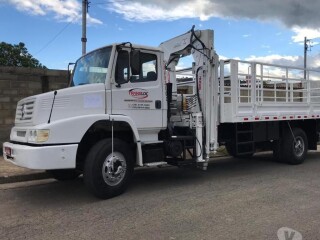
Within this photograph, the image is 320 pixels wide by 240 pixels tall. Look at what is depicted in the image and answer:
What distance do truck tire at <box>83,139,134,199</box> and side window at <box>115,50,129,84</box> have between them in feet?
3.67

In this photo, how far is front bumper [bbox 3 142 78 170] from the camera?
612 centimetres

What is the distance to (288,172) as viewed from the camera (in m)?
9.55

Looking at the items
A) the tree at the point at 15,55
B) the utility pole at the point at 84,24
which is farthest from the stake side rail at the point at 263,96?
the tree at the point at 15,55

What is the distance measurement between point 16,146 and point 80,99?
4.35ft

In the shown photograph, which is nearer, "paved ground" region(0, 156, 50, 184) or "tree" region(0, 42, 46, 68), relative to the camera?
"paved ground" region(0, 156, 50, 184)

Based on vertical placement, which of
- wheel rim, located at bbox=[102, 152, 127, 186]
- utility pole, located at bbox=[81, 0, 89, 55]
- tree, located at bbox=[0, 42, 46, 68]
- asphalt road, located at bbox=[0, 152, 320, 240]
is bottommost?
asphalt road, located at bbox=[0, 152, 320, 240]

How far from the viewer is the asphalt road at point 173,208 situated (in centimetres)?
514

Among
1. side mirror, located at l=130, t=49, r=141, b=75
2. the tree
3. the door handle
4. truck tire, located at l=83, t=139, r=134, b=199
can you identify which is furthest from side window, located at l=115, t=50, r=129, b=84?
the tree

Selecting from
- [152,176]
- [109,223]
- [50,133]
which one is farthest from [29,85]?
[109,223]

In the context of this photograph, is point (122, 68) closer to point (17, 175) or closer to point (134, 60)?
point (134, 60)

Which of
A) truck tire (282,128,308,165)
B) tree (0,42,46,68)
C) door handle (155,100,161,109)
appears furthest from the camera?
tree (0,42,46,68)

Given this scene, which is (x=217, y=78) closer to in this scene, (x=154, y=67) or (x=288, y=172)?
(x=154, y=67)

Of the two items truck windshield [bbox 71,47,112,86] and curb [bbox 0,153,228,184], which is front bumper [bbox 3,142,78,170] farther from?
curb [bbox 0,153,228,184]

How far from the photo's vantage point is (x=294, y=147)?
10719 millimetres
